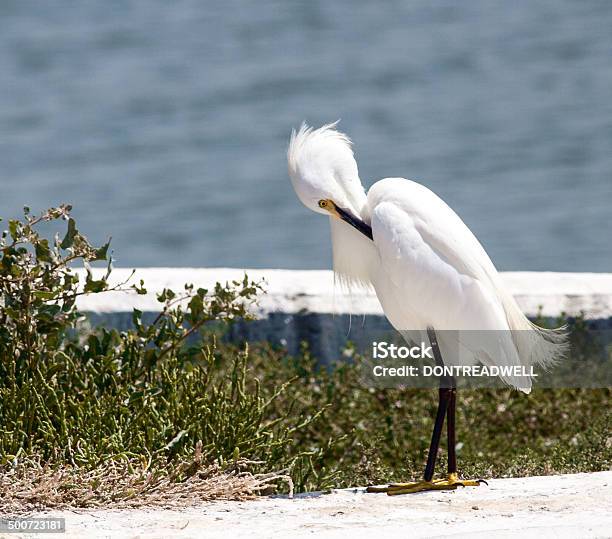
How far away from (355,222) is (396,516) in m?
1.30

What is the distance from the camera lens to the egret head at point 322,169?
197 inches

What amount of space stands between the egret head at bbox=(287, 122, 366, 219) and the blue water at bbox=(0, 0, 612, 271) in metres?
8.25

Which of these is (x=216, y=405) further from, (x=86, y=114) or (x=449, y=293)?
(x=86, y=114)

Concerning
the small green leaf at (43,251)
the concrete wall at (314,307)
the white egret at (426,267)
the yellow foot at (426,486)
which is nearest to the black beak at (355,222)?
the white egret at (426,267)

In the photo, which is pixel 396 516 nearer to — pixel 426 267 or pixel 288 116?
pixel 426 267

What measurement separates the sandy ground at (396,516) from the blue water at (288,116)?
8753mm

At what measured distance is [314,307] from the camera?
23.4 ft

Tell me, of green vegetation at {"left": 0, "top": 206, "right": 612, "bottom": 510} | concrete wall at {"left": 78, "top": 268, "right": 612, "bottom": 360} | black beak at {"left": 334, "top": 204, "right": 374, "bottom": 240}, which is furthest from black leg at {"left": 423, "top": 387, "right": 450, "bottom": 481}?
concrete wall at {"left": 78, "top": 268, "right": 612, "bottom": 360}

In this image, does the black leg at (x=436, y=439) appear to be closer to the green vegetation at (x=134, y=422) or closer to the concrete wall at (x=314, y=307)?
the green vegetation at (x=134, y=422)

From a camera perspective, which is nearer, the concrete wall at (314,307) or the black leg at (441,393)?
the black leg at (441,393)

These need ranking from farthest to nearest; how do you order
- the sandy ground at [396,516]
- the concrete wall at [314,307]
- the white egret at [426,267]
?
the concrete wall at [314,307] → the white egret at [426,267] → the sandy ground at [396,516]

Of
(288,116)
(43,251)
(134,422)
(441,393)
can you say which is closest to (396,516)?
(441,393)

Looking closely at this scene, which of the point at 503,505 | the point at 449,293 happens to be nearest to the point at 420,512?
the point at 503,505

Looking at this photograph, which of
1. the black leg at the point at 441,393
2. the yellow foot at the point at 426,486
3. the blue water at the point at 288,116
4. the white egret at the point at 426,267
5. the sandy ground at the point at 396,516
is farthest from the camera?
the blue water at the point at 288,116
